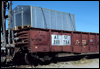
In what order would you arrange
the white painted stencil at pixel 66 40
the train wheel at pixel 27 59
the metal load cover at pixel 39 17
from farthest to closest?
1. the metal load cover at pixel 39 17
2. the white painted stencil at pixel 66 40
3. the train wheel at pixel 27 59

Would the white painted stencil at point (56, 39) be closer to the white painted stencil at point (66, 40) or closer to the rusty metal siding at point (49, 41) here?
the rusty metal siding at point (49, 41)

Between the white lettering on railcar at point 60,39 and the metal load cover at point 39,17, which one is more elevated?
the metal load cover at point 39,17

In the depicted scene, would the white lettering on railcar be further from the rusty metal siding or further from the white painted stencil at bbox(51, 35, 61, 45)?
the rusty metal siding

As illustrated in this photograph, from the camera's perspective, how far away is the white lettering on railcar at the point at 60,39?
9.66 metres

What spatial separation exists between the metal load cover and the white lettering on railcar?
8.19 ft

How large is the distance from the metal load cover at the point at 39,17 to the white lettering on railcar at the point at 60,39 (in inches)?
98.3

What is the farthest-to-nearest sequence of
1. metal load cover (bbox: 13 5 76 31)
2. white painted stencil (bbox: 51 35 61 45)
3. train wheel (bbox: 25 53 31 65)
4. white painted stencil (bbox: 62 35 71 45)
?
1. metal load cover (bbox: 13 5 76 31)
2. white painted stencil (bbox: 62 35 71 45)
3. white painted stencil (bbox: 51 35 61 45)
4. train wheel (bbox: 25 53 31 65)

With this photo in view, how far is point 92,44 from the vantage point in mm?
12062

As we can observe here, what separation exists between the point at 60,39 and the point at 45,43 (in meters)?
1.47

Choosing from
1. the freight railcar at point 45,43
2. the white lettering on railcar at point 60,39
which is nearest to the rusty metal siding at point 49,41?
the freight railcar at point 45,43

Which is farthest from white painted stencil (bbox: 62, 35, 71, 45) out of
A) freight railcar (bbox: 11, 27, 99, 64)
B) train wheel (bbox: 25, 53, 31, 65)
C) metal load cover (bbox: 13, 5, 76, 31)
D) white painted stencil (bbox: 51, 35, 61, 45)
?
train wheel (bbox: 25, 53, 31, 65)

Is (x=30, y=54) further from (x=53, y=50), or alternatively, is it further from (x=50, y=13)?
(x=50, y=13)

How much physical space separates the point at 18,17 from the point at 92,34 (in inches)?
315

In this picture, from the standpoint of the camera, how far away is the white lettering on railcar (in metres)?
9.66
